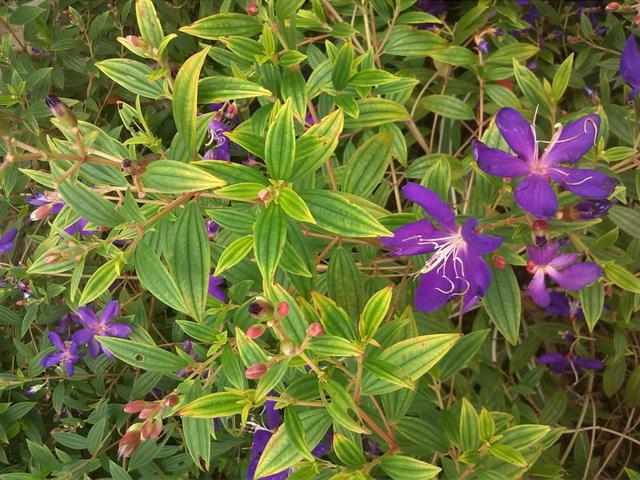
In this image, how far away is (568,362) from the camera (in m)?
1.95

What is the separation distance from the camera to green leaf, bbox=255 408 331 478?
1.08 metres

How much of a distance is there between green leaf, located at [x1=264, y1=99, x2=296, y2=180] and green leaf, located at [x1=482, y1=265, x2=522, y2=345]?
52 centimetres

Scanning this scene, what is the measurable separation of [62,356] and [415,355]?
1019mm

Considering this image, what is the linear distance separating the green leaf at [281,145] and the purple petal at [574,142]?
506mm

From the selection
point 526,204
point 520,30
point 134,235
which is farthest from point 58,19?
point 526,204

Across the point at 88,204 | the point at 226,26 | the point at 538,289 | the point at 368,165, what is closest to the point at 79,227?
the point at 88,204

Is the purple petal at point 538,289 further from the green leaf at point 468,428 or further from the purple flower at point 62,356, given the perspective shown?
the purple flower at point 62,356

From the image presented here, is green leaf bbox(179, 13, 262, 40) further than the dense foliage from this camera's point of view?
Yes

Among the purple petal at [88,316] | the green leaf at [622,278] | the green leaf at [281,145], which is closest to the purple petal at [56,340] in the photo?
the purple petal at [88,316]

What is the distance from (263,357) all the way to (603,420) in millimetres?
1495

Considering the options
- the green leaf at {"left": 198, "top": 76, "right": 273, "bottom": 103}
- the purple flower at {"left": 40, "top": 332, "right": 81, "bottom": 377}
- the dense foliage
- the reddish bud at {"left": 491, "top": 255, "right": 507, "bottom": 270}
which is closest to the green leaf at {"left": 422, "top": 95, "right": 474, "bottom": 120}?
the dense foliage

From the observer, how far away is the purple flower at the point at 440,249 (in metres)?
1.15

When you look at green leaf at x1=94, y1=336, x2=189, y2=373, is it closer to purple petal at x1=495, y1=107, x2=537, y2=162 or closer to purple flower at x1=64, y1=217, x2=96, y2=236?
purple flower at x1=64, y1=217, x2=96, y2=236

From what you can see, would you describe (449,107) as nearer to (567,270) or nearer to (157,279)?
(567,270)
